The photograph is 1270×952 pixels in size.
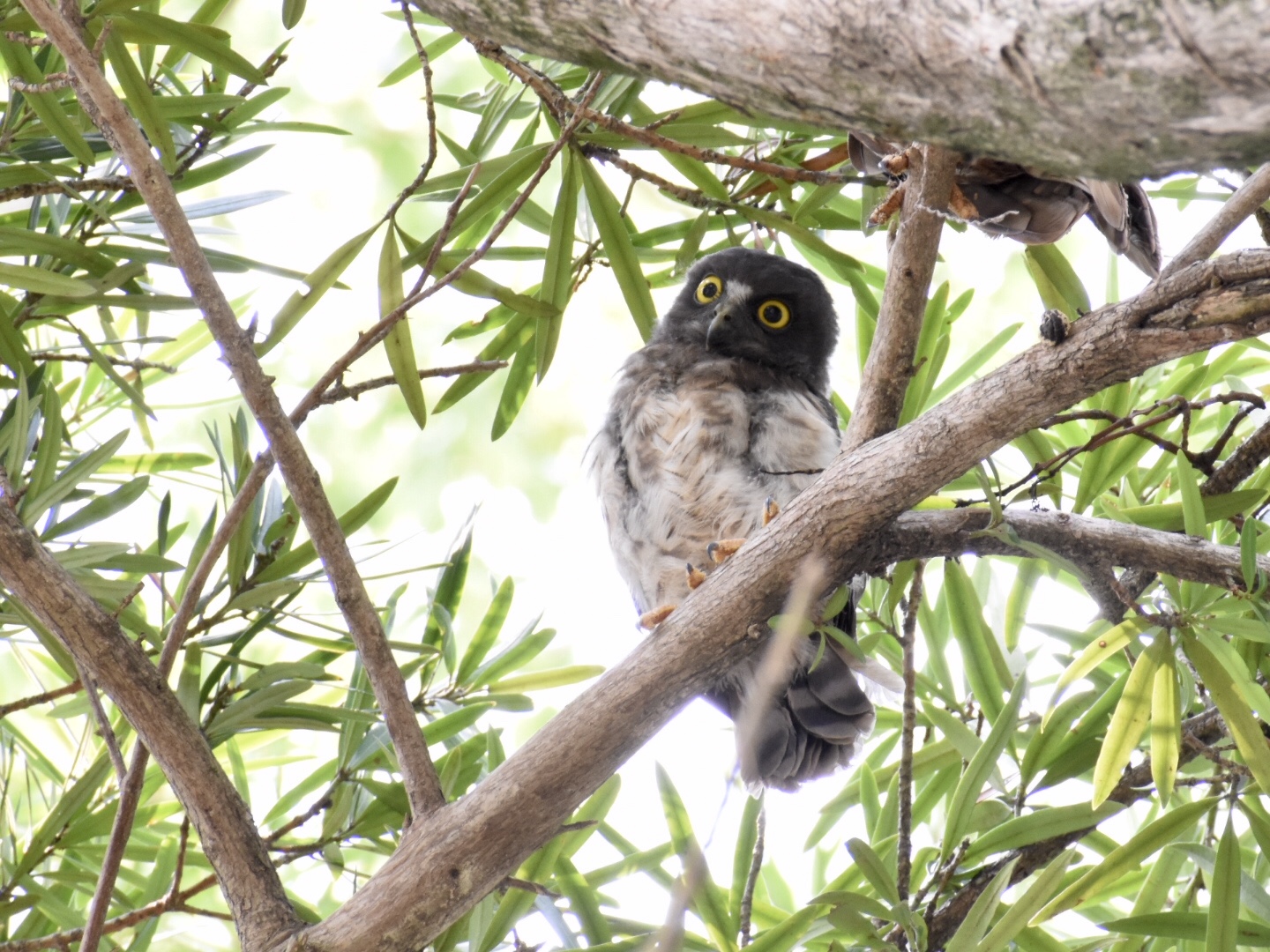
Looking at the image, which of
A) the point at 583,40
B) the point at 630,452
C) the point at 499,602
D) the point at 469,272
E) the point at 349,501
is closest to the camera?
the point at 583,40

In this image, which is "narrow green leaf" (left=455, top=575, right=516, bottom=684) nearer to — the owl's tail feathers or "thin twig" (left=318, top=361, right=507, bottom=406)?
the owl's tail feathers

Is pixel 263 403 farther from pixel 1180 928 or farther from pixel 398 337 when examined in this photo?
pixel 1180 928

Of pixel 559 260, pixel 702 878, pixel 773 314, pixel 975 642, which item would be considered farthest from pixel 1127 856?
pixel 773 314

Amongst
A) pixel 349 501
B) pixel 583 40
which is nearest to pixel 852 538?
pixel 583 40

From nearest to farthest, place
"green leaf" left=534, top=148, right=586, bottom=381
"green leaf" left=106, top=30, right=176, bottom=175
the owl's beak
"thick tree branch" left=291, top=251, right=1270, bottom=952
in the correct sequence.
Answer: "thick tree branch" left=291, top=251, right=1270, bottom=952 < "green leaf" left=106, top=30, right=176, bottom=175 < "green leaf" left=534, top=148, right=586, bottom=381 < the owl's beak

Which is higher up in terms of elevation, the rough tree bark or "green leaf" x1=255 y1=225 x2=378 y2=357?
"green leaf" x1=255 y1=225 x2=378 y2=357

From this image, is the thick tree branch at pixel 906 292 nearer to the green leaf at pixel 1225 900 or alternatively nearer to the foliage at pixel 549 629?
the foliage at pixel 549 629

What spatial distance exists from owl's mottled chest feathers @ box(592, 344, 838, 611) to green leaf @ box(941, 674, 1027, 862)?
1002 millimetres

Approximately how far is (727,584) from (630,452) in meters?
1.40

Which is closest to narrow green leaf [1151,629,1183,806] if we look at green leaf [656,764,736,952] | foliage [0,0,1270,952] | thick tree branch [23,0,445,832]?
foliage [0,0,1270,952]

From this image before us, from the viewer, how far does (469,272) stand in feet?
7.04

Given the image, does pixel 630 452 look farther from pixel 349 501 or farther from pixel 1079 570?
pixel 349 501

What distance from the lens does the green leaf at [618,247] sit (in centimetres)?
223

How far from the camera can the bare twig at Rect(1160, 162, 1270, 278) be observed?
1.58 m
